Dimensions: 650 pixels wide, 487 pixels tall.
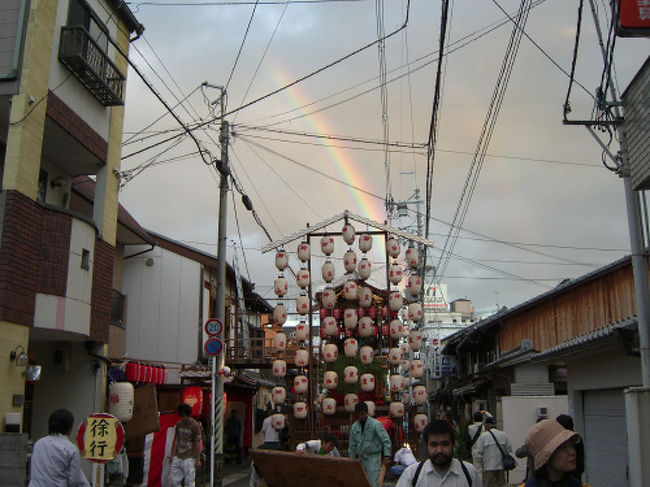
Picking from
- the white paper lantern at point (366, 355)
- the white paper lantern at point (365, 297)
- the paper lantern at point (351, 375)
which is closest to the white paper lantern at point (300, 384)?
the paper lantern at point (351, 375)

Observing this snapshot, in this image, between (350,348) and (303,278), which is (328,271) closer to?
(303,278)

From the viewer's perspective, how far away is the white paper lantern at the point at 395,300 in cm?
2298

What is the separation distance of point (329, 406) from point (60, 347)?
30.4 ft

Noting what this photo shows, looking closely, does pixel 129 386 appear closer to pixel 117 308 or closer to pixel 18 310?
pixel 18 310

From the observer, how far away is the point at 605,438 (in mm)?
12062

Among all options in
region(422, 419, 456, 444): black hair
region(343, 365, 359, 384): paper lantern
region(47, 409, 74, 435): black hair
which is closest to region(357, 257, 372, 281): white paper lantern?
region(343, 365, 359, 384): paper lantern

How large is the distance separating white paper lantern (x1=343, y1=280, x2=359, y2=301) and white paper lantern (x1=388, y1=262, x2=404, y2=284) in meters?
1.48

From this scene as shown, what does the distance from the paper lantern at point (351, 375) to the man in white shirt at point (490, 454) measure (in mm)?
9029

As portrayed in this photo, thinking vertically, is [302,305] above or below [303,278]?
below

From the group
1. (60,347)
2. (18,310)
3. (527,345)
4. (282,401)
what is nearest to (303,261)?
(282,401)

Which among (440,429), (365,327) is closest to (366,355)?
(365,327)

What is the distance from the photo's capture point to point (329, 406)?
2067cm

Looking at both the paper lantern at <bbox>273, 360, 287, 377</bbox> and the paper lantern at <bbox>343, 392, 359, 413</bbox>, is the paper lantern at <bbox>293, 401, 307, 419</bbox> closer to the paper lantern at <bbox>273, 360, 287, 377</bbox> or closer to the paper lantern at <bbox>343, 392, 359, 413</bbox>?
the paper lantern at <bbox>343, 392, 359, 413</bbox>

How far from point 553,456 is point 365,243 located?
765 inches
